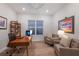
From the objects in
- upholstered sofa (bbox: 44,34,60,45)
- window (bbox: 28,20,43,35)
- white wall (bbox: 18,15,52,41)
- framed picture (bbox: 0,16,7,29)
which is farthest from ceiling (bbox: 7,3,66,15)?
upholstered sofa (bbox: 44,34,60,45)

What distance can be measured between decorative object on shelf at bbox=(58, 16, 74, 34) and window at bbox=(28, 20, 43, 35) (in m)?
0.78

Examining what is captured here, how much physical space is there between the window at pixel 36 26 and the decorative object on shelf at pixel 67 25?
2.56 feet

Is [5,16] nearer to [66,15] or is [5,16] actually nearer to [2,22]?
[2,22]

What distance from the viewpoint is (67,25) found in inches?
162

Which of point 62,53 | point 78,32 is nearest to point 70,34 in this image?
point 78,32

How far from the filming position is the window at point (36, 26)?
13.6 ft

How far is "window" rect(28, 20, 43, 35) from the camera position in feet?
13.6

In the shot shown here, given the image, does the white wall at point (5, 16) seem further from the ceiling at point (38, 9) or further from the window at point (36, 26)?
the window at point (36, 26)

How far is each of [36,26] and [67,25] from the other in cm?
126

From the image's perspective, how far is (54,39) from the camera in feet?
14.4

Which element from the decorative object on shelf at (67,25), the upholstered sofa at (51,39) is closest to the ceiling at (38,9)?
the decorative object on shelf at (67,25)

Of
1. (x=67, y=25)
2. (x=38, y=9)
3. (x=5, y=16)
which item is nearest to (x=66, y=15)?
(x=67, y=25)

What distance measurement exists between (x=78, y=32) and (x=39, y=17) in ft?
5.04

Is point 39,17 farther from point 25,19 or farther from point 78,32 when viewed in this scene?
point 78,32
